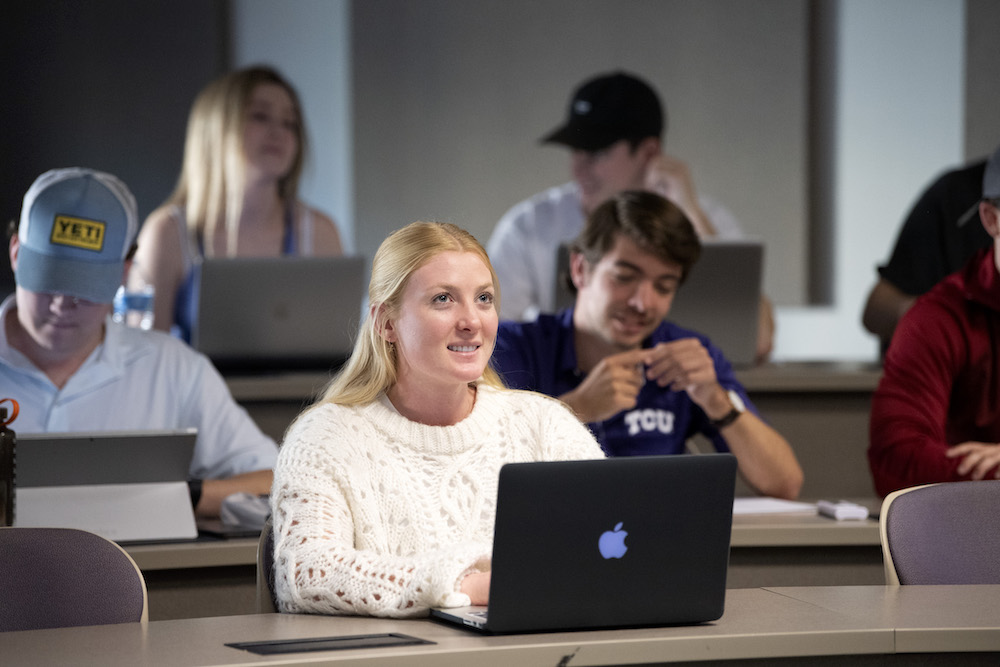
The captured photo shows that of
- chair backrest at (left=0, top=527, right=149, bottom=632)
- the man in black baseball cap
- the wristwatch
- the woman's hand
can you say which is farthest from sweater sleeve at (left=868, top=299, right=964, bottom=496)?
chair backrest at (left=0, top=527, right=149, bottom=632)

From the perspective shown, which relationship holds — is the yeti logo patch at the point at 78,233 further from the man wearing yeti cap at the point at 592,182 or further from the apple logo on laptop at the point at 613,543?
the man wearing yeti cap at the point at 592,182

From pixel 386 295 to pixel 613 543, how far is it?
0.60 meters

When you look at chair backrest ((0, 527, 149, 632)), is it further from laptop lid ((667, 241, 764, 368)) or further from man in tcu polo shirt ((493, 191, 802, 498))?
laptop lid ((667, 241, 764, 368))

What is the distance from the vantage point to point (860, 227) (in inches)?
241

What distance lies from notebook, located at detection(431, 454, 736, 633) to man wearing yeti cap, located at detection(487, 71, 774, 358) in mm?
2465

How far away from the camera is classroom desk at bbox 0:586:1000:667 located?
4.17 ft

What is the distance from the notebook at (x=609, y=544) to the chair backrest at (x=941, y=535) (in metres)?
0.52

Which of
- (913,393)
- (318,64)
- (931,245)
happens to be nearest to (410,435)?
(913,393)

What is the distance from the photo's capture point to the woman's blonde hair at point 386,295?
1777 mm

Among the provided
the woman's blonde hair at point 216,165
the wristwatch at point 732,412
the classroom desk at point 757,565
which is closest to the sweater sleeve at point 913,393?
the classroom desk at point 757,565

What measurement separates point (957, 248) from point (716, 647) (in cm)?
214

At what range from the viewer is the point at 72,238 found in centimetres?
239

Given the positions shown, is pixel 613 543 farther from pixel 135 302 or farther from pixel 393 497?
pixel 135 302

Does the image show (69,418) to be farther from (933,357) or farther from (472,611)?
(933,357)
